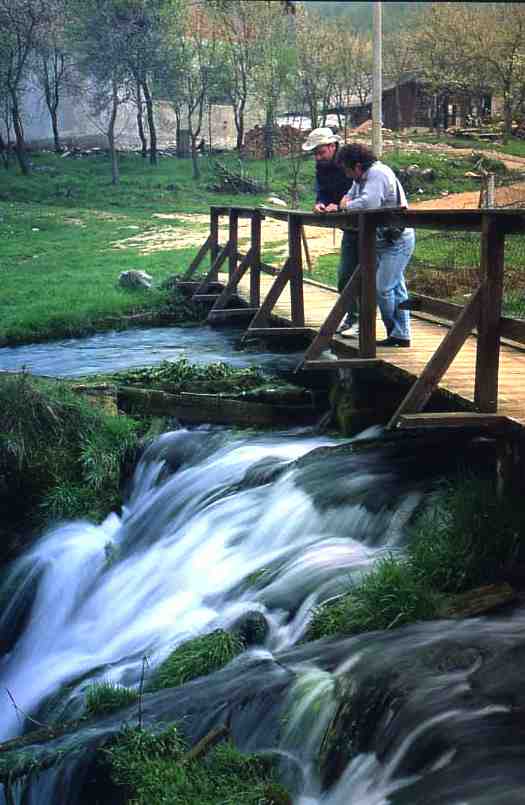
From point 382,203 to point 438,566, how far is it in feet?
11.1

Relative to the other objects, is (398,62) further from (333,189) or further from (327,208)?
(327,208)

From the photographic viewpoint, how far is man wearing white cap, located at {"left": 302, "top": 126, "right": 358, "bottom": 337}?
9391mm

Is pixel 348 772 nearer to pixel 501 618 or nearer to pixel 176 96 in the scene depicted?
pixel 501 618

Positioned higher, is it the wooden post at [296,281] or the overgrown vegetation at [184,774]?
the wooden post at [296,281]

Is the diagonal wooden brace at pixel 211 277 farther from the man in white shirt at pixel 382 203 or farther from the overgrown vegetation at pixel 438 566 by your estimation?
the overgrown vegetation at pixel 438 566

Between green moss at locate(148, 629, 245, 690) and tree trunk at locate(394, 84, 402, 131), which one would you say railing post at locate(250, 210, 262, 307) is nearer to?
green moss at locate(148, 629, 245, 690)

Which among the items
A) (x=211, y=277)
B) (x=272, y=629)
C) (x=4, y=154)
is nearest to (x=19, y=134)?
(x=4, y=154)

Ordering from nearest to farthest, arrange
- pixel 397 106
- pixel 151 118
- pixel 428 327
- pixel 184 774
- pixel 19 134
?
pixel 184 774 → pixel 428 327 → pixel 19 134 → pixel 151 118 → pixel 397 106

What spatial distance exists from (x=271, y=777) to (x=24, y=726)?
7.40 feet

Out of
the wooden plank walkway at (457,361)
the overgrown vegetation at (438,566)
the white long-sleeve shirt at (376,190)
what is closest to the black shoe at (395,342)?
the wooden plank walkway at (457,361)

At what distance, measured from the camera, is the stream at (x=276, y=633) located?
4723 millimetres

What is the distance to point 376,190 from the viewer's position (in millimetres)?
8469

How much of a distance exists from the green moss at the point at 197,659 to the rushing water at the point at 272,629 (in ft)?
0.43

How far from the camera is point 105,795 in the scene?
5.16 m
